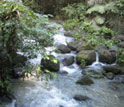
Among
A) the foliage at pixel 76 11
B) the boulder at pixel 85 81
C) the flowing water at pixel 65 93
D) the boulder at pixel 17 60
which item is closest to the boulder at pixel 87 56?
the flowing water at pixel 65 93

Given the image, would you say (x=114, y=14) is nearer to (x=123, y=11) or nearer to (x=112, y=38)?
(x=123, y=11)

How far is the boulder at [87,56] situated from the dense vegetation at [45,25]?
220 mm

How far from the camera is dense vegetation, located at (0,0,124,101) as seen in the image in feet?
11.8

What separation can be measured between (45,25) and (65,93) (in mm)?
2188

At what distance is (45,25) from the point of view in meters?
4.94

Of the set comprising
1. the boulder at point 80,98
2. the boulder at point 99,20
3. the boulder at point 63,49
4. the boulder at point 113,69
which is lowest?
the boulder at point 80,98

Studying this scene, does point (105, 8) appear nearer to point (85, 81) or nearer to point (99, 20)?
point (99, 20)

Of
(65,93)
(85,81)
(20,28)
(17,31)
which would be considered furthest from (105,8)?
(17,31)

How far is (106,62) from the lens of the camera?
26.4ft

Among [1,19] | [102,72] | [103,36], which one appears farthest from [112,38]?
[1,19]

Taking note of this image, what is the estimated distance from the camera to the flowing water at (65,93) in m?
4.84

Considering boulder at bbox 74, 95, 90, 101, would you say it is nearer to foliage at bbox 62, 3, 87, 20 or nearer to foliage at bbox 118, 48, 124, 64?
foliage at bbox 118, 48, 124, 64

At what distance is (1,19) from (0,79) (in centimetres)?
126

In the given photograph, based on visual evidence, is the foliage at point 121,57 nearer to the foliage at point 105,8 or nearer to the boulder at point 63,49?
the boulder at point 63,49
